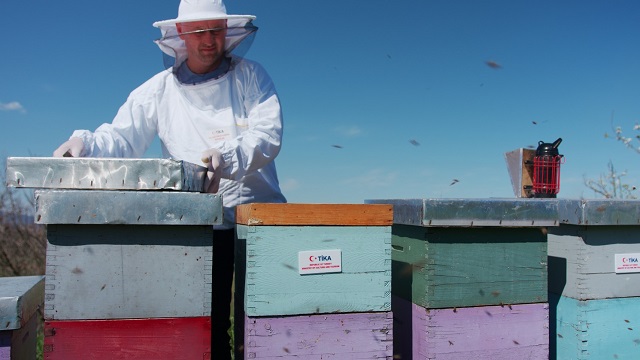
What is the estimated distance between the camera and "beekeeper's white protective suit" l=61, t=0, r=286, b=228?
99.8 inches

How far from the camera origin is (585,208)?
2.43 metres

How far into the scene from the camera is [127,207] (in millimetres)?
1807

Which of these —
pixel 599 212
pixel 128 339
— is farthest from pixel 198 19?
pixel 599 212

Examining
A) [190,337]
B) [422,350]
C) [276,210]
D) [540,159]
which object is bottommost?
[422,350]

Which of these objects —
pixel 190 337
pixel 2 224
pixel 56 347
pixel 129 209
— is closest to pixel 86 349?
pixel 56 347

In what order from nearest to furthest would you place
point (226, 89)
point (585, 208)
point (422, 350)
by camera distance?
point (422, 350)
point (585, 208)
point (226, 89)

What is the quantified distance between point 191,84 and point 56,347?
141 cm

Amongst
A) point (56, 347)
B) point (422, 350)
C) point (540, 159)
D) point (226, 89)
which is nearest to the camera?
point (56, 347)

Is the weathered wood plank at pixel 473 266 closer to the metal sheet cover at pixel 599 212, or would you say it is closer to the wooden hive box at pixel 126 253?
the metal sheet cover at pixel 599 212

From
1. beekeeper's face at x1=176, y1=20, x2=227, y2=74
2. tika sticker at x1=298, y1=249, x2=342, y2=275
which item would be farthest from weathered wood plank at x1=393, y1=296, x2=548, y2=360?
beekeeper's face at x1=176, y1=20, x2=227, y2=74

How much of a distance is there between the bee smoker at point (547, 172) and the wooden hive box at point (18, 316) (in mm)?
3723

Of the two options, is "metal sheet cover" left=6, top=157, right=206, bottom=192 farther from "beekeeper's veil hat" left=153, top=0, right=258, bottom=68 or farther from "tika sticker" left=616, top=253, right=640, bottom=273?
→ "tika sticker" left=616, top=253, right=640, bottom=273

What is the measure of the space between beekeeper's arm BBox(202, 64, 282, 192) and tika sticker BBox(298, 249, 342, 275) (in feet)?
1.73

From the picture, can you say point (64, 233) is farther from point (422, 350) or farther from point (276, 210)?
point (422, 350)
